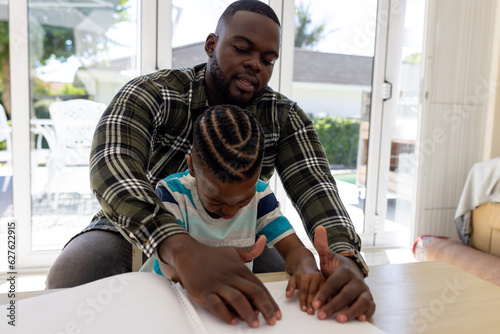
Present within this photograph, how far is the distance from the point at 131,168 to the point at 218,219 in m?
0.24

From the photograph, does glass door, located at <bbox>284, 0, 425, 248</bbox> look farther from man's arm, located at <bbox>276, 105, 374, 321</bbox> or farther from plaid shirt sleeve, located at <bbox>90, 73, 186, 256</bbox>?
plaid shirt sleeve, located at <bbox>90, 73, 186, 256</bbox>

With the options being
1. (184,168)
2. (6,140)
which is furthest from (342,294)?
(6,140)

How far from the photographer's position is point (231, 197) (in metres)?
0.84

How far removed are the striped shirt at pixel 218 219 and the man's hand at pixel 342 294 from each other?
20 centimetres

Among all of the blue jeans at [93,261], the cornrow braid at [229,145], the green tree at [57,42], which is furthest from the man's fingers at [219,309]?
the green tree at [57,42]

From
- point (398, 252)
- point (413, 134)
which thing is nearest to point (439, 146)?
point (413, 134)

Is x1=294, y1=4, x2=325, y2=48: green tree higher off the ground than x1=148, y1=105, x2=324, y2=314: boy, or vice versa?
x1=294, y1=4, x2=325, y2=48: green tree

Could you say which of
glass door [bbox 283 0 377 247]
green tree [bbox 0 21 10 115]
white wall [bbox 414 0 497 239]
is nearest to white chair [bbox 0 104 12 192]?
green tree [bbox 0 21 10 115]

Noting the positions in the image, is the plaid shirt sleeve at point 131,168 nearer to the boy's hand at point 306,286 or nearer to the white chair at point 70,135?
the boy's hand at point 306,286

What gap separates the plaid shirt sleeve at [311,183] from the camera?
976 millimetres

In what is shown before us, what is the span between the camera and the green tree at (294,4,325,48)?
9.48 feet

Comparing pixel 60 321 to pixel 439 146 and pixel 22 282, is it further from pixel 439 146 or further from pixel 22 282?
pixel 439 146

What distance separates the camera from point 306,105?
3.04 meters

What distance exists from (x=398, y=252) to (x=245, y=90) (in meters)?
2.44
